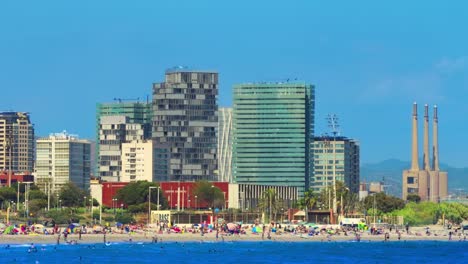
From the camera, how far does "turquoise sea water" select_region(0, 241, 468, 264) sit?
15462 cm

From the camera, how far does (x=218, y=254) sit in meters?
171

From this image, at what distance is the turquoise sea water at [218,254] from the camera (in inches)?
6088

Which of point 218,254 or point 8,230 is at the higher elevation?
point 8,230

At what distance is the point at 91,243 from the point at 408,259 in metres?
45.7

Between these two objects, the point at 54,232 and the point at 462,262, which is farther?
the point at 54,232

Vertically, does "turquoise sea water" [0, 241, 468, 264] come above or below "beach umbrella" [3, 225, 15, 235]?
below

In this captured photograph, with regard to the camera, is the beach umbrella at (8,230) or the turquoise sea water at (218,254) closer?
Result: the turquoise sea water at (218,254)

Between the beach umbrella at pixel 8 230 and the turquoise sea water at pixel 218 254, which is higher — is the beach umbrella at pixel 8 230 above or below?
above

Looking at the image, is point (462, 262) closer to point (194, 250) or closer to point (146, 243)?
point (194, 250)

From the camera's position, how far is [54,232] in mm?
192625

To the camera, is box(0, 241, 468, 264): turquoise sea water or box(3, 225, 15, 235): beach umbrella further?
box(3, 225, 15, 235): beach umbrella

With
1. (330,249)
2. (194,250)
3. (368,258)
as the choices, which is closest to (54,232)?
(194,250)

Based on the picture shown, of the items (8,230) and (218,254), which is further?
(8,230)

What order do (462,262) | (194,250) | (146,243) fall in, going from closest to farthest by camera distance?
(462,262) < (194,250) < (146,243)
